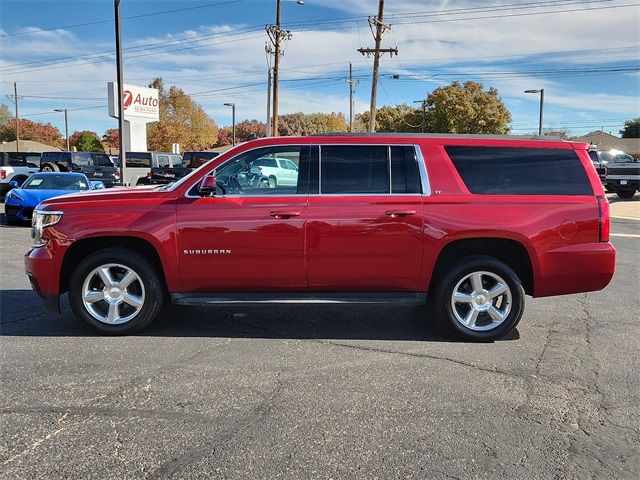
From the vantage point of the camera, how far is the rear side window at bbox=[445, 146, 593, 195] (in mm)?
5004

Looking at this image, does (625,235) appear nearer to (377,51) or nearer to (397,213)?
(397,213)

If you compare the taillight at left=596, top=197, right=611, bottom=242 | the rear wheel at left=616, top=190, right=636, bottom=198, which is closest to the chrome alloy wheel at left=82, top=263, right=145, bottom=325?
the taillight at left=596, top=197, right=611, bottom=242

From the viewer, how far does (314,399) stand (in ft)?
12.3

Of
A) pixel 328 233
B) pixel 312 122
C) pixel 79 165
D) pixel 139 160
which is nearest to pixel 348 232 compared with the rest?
pixel 328 233

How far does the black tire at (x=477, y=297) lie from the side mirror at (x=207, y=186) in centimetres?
225

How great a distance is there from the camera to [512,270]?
5.10m

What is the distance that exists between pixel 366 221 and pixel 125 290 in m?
2.33

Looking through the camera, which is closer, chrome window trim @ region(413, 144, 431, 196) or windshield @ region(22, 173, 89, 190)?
chrome window trim @ region(413, 144, 431, 196)

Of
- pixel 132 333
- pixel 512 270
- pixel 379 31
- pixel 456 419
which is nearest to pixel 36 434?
pixel 132 333

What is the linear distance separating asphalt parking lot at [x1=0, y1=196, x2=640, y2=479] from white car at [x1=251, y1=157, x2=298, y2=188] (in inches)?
57.4

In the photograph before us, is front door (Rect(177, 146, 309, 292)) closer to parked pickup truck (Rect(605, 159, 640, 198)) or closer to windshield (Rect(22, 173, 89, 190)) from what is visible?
windshield (Rect(22, 173, 89, 190))

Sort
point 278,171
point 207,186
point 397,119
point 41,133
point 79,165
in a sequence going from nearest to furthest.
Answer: point 207,186, point 278,171, point 79,165, point 397,119, point 41,133

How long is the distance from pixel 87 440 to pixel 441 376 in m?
2.53

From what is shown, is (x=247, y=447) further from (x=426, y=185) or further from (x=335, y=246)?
(x=426, y=185)
